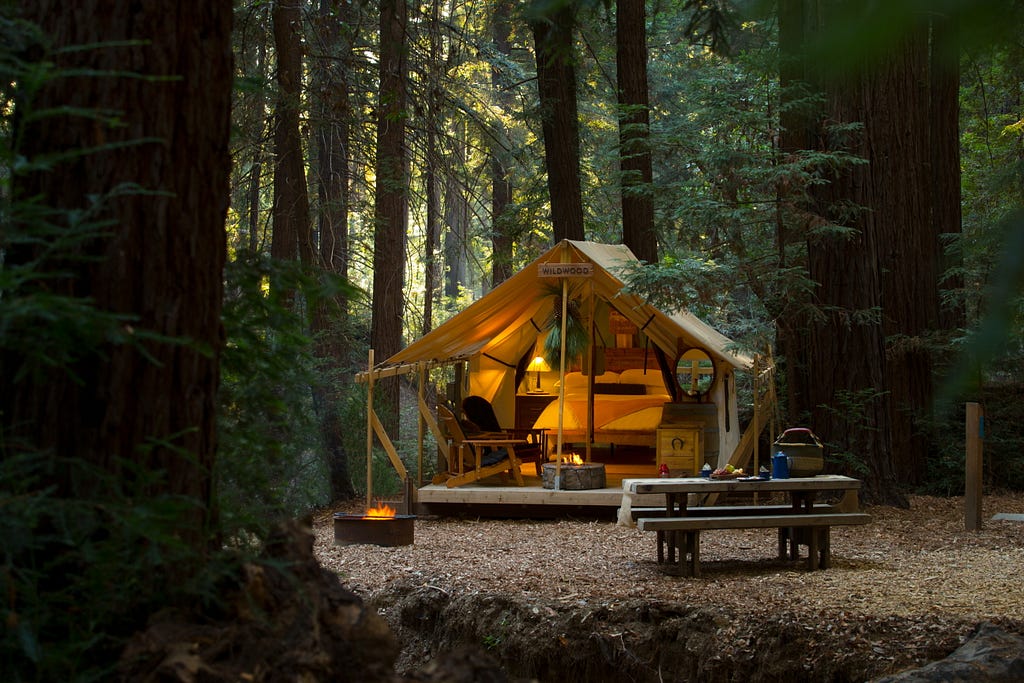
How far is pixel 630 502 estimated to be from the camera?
23.6 feet

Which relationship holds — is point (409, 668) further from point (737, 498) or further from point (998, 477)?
point (998, 477)

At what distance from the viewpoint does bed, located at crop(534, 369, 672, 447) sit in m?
11.1

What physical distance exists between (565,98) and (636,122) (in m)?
0.85

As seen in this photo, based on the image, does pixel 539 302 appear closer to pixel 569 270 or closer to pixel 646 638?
pixel 569 270

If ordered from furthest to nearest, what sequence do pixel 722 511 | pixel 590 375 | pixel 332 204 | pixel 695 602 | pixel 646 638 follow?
1. pixel 590 375
2. pixel 332 204
3. pixel 722 511
4. pixel 695 602
5. pixel 646 638

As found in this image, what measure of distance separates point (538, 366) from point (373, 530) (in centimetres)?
493

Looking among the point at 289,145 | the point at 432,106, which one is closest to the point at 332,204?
the point at 289,145

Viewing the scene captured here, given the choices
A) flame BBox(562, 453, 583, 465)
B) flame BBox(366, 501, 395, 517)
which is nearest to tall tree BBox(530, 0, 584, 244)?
flame BBox(562, 453, 583, 465)

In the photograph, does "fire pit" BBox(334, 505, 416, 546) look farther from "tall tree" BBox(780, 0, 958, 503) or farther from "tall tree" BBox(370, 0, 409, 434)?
"tall tree" BBox(780, 0, 958, 503)

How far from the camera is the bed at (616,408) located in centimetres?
1115

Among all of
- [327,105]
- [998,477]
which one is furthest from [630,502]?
[998,477]

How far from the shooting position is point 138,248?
2346mm

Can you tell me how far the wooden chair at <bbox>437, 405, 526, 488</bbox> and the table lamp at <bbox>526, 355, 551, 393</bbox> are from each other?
1.93 meters

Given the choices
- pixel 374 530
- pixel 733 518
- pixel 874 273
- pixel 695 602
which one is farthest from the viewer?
pixel 874 273
